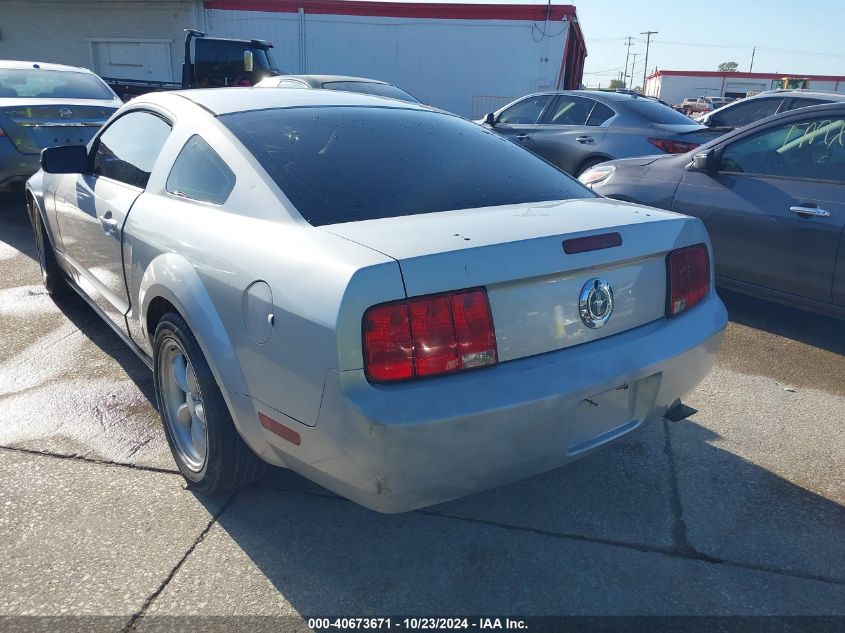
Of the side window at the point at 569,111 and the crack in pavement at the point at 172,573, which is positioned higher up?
the side window at the point at 569,111

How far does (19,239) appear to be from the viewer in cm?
689

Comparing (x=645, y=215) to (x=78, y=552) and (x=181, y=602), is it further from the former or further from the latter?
(x=78, y=552)

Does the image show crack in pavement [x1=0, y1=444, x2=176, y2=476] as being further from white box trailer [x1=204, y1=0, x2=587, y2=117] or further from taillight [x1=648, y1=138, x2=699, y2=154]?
white box trailer [x1=204, y1=0, x2=587, y2=117]

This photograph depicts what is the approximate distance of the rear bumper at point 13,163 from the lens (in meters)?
6.75

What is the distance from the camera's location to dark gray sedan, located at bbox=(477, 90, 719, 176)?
7602mm

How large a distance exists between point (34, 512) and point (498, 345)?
6.47ft

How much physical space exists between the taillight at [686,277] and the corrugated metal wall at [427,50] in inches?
724

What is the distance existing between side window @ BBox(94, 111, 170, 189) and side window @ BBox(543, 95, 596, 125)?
242 inches

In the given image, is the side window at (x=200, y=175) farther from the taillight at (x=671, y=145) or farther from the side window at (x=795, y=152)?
the taillight at (x=671, y=145)

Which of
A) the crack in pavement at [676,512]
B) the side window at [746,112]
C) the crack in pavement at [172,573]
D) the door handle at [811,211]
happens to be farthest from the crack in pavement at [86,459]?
the side window at [746,112]

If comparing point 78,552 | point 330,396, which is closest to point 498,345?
point 330,396

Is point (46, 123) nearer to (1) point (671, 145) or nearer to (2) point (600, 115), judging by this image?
(2) point (600, 115)

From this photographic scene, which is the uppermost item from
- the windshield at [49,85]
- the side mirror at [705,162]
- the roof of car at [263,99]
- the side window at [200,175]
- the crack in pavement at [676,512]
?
the roof of car at [263,99]

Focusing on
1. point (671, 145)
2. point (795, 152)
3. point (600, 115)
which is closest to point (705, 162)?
point (795, 152)
